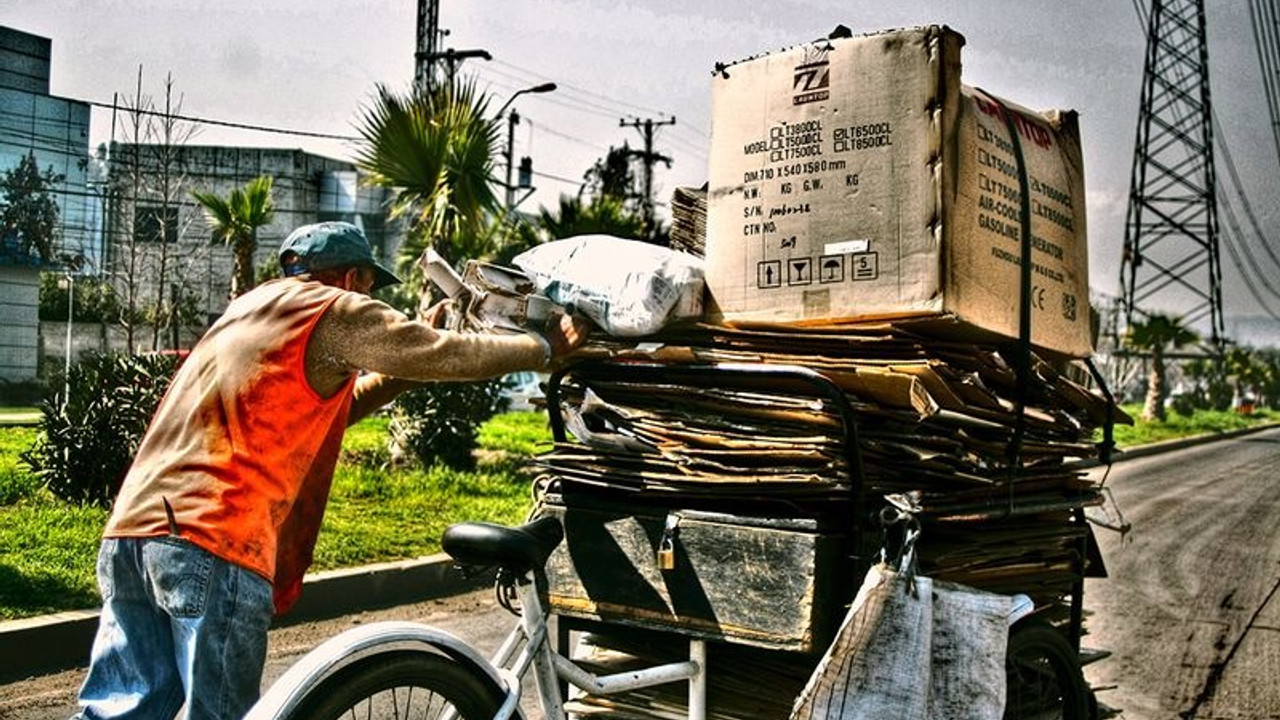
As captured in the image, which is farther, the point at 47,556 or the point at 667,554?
the point at 47,556

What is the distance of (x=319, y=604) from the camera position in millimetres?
7074

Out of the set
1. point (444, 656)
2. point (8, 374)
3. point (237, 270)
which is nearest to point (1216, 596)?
→ point (444, 656)

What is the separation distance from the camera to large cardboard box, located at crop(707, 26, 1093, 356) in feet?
9.69

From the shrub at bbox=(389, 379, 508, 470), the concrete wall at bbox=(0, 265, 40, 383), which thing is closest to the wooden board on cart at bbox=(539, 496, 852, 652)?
the shrub at bbox=(389, 379, 508, 470)

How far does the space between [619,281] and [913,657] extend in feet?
3.72

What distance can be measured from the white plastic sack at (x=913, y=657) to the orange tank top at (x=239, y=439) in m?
1.21

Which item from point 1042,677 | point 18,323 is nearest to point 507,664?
point 1042,677

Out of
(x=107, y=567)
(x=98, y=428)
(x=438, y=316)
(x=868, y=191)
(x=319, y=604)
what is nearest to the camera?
(x=107, y=567)

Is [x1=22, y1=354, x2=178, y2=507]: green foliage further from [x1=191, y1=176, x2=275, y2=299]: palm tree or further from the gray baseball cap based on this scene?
the gray baseball cap

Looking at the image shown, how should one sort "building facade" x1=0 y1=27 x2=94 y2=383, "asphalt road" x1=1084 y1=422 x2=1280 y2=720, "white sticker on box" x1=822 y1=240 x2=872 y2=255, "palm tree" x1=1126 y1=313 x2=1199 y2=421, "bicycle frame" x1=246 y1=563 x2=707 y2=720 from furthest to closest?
"palm tree" x1=1126 y1=313 x2=1199 y2=421
"building facade" x1=0 y1=27 x2=94 y2=383
"asphalt road" x1=1084 y1=422 x2=1280 y2=720
"white sticker on box" x1=822 y1=240 x2=872 y2=255
"bicycle frame" x1=246 y1=563 x2=707 y2=720

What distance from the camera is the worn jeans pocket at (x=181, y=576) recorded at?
8.34 ft

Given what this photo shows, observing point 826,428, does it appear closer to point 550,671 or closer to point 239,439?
point 550,671

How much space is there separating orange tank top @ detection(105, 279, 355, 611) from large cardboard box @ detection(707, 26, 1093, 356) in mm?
1120

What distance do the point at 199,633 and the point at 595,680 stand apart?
89 centimetres
